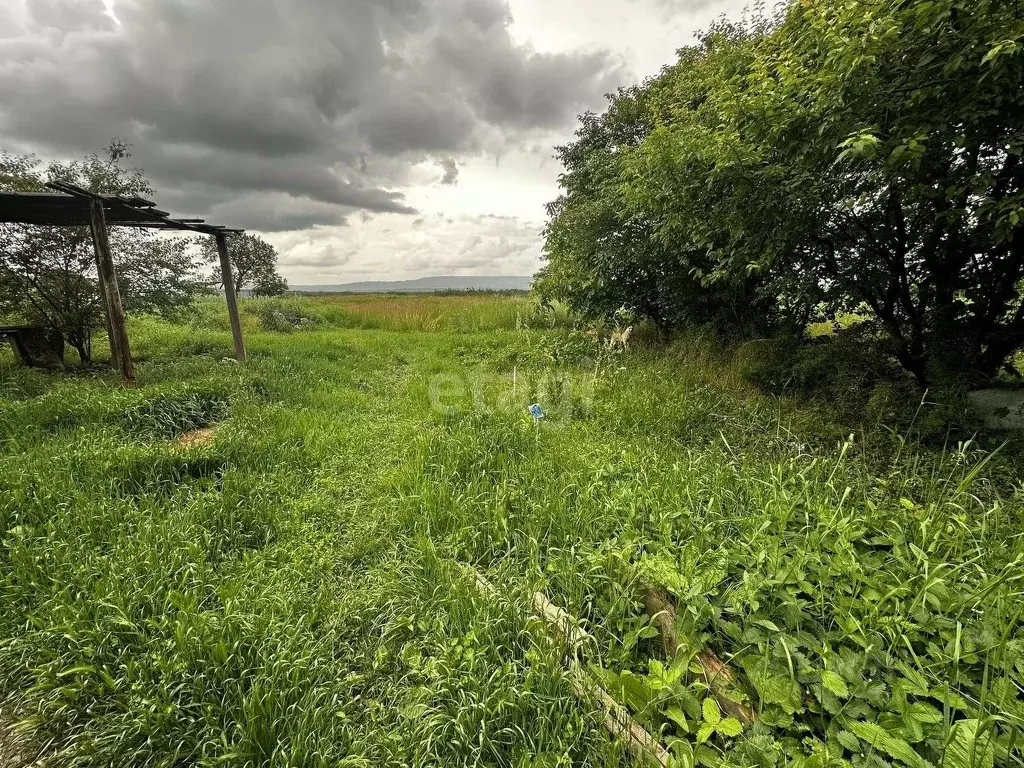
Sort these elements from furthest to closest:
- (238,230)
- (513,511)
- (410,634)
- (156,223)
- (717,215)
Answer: (238,230) → (156,223) → (717,215) → (513,511) → (410,634)

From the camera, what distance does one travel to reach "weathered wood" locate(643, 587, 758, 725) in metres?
1.48

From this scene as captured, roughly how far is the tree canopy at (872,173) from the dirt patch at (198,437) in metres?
5.70

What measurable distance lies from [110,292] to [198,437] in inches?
132

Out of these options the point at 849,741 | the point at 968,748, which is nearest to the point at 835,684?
the point at 849,741

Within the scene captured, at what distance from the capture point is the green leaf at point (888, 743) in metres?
1.10

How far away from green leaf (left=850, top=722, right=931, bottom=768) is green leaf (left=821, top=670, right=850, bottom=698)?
85mm

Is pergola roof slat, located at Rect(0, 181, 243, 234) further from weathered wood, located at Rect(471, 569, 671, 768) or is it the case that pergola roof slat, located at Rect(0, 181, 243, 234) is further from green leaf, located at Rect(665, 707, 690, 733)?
green leaf, located at Rect(665, 707, 690, 733)

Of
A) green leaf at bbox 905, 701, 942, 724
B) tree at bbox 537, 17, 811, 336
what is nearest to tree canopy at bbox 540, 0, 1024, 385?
tree at bbox 537, 17, 811, 336

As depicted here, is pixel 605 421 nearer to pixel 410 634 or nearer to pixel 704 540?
pixel 704 540

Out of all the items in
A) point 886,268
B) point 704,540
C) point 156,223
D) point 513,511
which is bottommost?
point 513,511

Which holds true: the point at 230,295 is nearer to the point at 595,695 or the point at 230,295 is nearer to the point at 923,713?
the point at 595,695

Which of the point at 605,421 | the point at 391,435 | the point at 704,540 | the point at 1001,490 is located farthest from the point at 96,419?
the point at 1001,490

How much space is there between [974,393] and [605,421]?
371cm

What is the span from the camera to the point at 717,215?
4.39m
